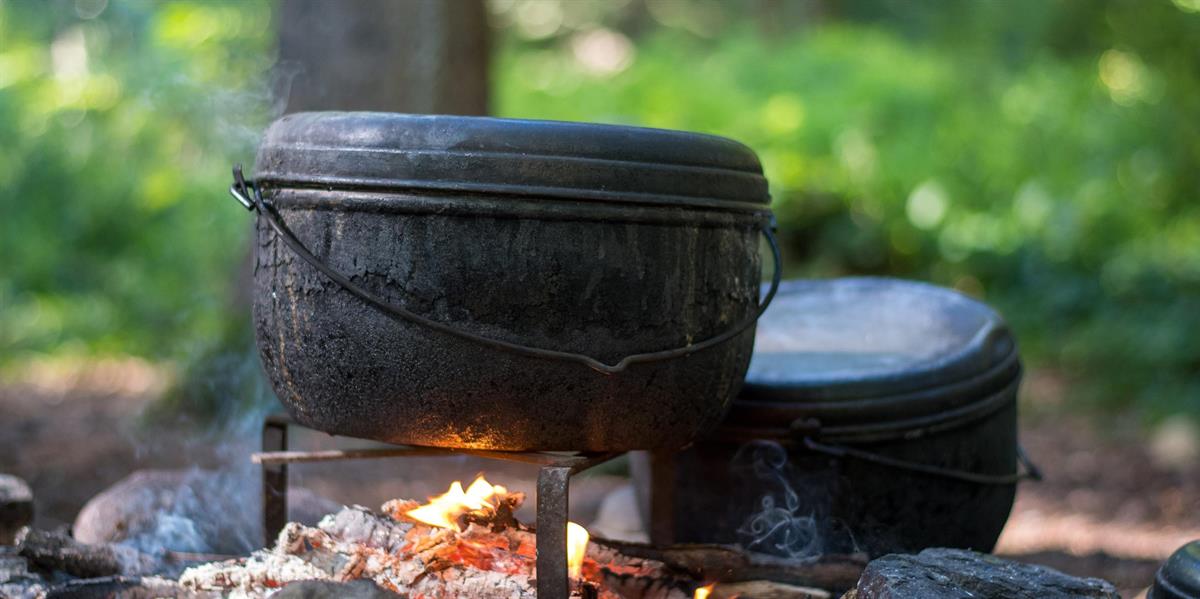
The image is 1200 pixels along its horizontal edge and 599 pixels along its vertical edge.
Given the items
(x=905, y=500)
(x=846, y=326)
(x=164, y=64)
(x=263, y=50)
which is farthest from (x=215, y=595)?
(x=164, y=64)

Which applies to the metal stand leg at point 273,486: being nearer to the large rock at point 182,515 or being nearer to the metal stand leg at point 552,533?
the large rock at point 182,515

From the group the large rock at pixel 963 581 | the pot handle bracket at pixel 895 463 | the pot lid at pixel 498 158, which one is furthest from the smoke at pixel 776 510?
the pot lid at pixel 498 158

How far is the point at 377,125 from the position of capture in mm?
2146

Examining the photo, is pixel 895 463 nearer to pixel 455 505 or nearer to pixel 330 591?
pixel 455 505

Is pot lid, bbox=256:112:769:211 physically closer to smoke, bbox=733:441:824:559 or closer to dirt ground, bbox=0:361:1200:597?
smoke, bbox=733:441:824:559

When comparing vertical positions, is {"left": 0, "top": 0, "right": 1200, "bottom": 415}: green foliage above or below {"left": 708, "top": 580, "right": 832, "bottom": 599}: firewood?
above

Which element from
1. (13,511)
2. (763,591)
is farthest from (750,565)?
(13,511)

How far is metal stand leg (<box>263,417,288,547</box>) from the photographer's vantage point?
2908 millimetres

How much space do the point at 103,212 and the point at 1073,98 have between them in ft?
25.7

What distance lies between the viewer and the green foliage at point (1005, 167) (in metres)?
7.03

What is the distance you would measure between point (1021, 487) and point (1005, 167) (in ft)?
13.1

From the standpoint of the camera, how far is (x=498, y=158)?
208cm

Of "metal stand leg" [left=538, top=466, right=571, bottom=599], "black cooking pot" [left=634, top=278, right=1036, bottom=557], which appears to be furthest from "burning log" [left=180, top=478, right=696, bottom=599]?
"black cooking pot" [left=634, top=278, right=1036, bottom=557]

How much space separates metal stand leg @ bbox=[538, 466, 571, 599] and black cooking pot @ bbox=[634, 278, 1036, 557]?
35.1 inches
